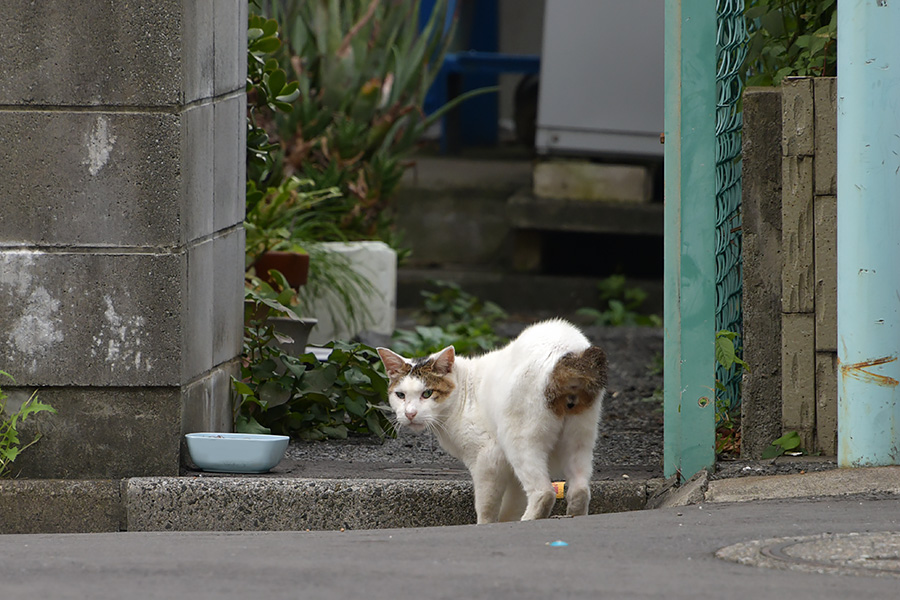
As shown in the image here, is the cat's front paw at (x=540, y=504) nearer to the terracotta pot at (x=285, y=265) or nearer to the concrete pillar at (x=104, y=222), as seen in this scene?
the concrete pillar at (x=104, y=222)

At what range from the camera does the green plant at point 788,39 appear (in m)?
4.51

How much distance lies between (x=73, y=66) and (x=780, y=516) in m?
2.61

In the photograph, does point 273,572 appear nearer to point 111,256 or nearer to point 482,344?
point 111,256

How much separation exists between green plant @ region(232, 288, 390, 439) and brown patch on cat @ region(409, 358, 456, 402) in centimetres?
65

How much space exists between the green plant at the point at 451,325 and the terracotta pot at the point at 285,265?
757 millimetres

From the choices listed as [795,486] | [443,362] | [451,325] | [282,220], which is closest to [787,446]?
[795,486]

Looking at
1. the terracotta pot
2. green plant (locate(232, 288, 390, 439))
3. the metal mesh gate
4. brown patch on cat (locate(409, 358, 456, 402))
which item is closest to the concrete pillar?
green plant (locate(232, 288, 390, 439))

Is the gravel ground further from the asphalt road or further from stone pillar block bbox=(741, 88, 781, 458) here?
the asphalt road

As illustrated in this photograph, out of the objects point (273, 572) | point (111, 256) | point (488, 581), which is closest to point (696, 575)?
A: point (488, 581)

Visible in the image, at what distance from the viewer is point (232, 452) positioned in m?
4.29

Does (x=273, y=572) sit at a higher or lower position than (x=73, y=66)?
lower

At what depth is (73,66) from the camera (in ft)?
13.4

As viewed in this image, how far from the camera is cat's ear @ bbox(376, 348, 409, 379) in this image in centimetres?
461

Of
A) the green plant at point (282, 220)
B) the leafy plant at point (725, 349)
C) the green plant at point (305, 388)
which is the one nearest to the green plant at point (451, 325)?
the green plant at point (282, 220)
